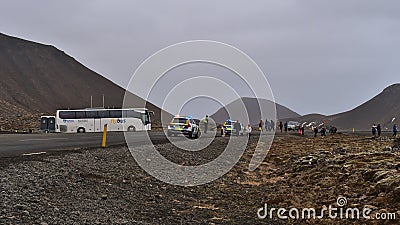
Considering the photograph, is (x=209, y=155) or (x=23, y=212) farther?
(x=209, y=155)

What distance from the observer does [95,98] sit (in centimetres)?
16550

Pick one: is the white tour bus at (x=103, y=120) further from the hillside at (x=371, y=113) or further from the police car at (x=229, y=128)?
the hillside at (x=371, y=113)

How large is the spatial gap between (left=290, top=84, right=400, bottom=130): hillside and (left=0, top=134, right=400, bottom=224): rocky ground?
5642 inches

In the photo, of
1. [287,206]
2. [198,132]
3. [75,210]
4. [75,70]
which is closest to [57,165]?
[75,210]

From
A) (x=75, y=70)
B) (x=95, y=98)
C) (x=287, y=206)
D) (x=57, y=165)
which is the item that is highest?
(x=75, y=70)

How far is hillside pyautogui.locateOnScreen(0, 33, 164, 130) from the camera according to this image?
137m

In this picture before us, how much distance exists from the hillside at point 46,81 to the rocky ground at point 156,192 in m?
114

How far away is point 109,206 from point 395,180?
6.58m

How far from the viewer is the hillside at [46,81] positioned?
13675 cm

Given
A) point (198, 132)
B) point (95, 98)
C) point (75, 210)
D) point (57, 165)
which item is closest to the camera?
point (75, 210)

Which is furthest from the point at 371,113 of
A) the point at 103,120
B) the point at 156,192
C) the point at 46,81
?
the point at 156,192

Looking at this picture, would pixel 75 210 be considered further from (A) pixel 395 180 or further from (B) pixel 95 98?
(B) pixel 95 98

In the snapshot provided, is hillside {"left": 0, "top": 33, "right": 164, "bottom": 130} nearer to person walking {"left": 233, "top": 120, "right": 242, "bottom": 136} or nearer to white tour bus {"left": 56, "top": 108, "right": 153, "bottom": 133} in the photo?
white tour bus {"left": 56, "top": 108, "right": 153, "bottom": 133}

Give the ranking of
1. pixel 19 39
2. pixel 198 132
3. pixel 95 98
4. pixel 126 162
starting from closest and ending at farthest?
1. pixel 126 162
2. pixel 198 132
3. pixel 95 98
4. pixel 19 39
